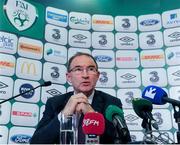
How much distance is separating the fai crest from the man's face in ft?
4.49

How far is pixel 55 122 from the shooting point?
1353 millimetres

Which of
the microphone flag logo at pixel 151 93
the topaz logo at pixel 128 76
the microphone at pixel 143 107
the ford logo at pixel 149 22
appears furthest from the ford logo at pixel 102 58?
the microphone at pixel 143 107

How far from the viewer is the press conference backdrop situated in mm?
2664

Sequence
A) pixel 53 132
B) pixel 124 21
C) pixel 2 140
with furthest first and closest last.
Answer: pixel 124 21 → pixel 2 140 → pixel 53 132

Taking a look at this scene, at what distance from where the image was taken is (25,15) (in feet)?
9.65

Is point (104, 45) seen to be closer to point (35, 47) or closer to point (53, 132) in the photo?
point (35, 47)

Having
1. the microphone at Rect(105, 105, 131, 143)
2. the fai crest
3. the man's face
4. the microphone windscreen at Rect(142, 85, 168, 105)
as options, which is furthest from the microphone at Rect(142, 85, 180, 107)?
the fai crest

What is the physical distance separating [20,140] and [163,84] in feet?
5.05

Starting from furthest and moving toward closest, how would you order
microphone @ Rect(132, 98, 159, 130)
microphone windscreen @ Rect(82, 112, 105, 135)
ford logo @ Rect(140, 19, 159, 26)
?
ford logo @ Rect(140, 19, 159, 26)
microphone @ Rect(132, 98, 159, 130)
microphone windscreen @ Rect(82, 112, 105, 135)

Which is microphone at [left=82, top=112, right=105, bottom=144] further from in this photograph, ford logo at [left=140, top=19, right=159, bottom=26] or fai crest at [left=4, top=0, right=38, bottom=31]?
ford logo at [left=140, top=19, right=159, bottom=26]

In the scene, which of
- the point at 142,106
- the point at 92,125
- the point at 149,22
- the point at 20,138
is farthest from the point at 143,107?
the point at 149,22

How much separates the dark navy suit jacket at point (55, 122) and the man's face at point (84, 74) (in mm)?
104

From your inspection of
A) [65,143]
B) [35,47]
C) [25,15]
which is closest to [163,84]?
[35,47]

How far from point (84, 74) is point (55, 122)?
39cm
